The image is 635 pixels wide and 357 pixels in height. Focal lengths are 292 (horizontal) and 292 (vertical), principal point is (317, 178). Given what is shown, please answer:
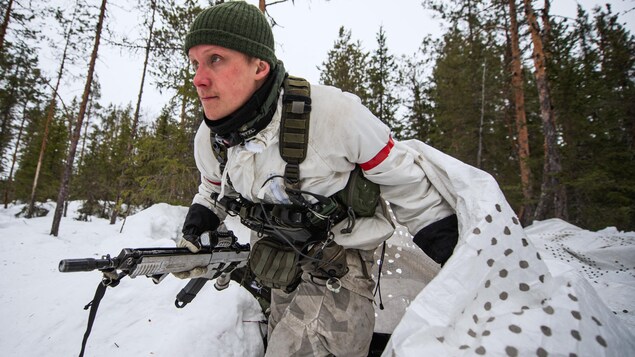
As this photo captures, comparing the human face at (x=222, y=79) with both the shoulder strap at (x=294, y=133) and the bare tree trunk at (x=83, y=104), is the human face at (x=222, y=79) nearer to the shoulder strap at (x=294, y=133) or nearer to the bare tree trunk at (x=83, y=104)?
the shoulder strap at (x=294, y=133)

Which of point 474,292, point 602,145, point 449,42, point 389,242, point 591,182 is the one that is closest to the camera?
point 474,292

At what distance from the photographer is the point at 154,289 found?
9.94 ft

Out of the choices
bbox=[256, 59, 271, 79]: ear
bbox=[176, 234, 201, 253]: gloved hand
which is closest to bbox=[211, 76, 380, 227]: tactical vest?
bbox=[256, 59, 271, 79]: ear

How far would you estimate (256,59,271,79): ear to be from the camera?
5.77 feet

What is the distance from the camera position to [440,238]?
1624 millimetres

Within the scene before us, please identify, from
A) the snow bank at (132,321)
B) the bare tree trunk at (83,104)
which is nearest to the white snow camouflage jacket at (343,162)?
the snow bank at (132,321)

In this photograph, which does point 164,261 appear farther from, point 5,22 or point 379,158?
point 5,22

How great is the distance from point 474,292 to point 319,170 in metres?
0.98

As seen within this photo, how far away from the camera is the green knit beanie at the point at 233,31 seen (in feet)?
5.44

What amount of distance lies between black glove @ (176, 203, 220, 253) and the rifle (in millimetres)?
51

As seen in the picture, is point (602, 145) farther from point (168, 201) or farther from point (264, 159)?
point (168, 201)

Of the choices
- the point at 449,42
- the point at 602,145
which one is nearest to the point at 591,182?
the point at 602,145

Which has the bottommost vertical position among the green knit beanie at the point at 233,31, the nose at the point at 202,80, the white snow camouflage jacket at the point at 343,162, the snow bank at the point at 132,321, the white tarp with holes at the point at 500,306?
the snow bank at the point at 132,321

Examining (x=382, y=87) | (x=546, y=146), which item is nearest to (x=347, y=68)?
(x=382, y=87)
